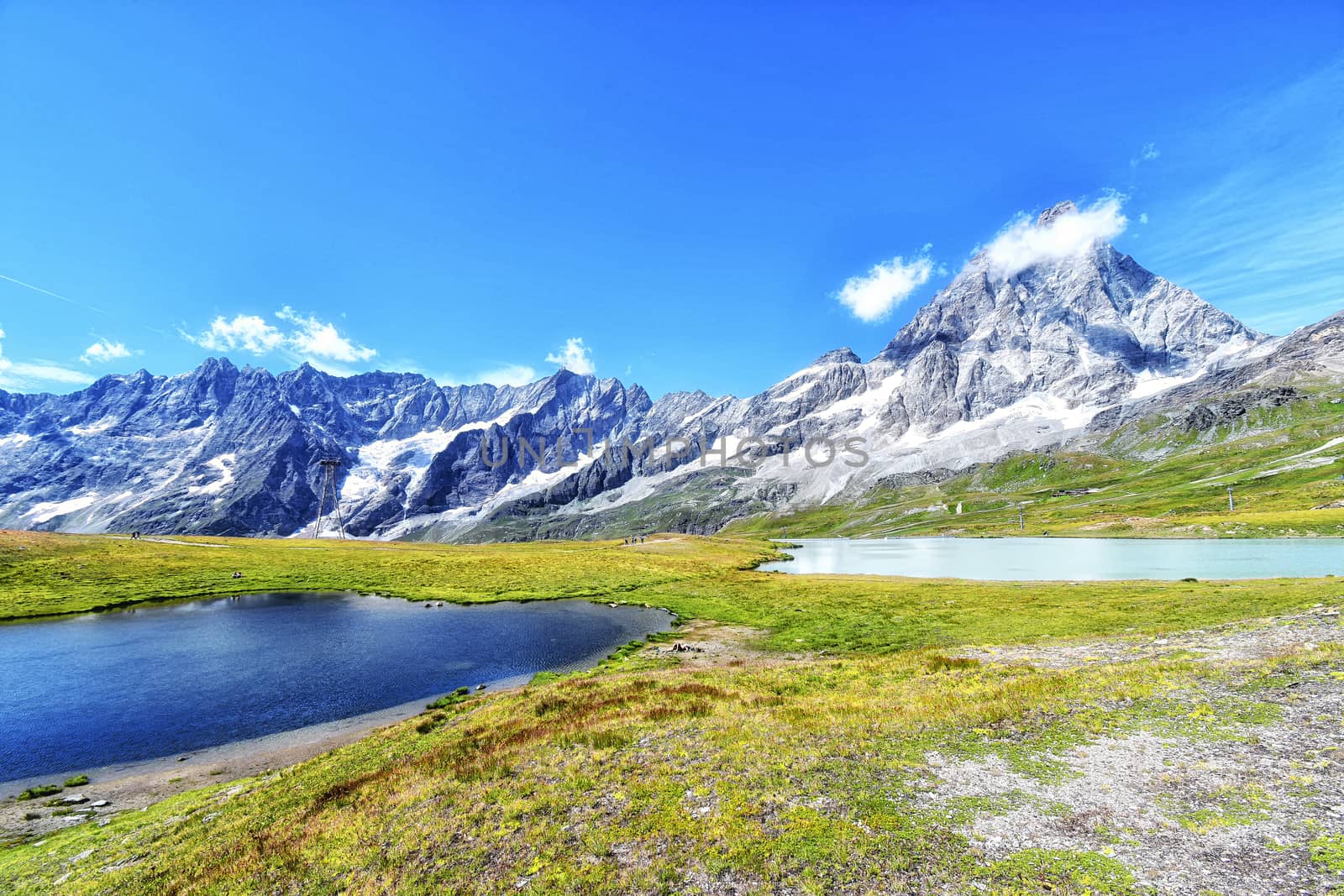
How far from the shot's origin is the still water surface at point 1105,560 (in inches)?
2913

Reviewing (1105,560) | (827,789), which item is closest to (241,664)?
(827,789)

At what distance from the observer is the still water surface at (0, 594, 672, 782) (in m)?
31.4

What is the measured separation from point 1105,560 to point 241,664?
13121 cm

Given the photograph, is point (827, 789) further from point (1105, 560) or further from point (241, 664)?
point (1105, 560)

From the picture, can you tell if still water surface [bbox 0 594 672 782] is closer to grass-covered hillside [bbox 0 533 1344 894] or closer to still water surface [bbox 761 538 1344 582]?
grass-covered hillside [bbox 0 533 1344 894]

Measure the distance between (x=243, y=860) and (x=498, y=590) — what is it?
66.3 m

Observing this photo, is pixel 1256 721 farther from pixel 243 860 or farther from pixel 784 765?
pixel 243 860

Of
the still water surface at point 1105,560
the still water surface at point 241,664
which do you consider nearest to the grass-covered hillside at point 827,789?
the still water surface at point 241,664

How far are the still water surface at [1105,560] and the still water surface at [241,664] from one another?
65.1 meters

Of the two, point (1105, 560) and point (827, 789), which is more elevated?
point (827, 789)

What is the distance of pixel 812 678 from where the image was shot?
1108 inches

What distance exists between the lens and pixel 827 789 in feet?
47.2

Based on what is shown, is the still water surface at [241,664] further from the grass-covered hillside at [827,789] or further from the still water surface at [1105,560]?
the still water surface at [1105,560]

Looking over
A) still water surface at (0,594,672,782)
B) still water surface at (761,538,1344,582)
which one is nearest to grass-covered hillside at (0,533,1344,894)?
still water surface at (0,594,672,782)
